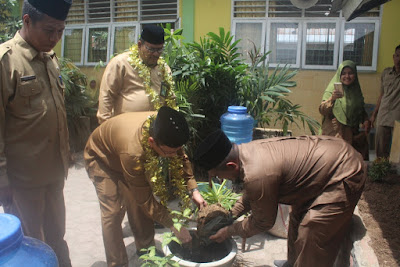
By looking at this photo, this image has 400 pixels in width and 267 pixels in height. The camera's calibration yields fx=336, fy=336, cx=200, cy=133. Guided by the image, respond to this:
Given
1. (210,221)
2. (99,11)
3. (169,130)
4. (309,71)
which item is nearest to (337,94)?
(309,71)

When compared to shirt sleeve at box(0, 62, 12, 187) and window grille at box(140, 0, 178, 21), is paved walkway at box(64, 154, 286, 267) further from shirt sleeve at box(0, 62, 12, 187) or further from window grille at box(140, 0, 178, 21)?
window grille at box(140, 0, 178, 21)

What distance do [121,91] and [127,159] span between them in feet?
4.33

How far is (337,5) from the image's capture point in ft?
17.3

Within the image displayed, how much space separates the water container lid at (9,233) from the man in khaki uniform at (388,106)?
5.62 m

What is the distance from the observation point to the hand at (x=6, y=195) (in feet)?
7.02

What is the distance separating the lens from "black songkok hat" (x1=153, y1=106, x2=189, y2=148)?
216cm

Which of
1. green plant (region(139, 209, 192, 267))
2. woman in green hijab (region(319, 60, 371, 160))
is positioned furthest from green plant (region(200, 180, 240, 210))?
woman in green hijab (region(319, 60, 371, 160))

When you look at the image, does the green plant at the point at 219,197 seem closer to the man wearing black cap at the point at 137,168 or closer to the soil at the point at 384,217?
the man wearing black cap at the point at 137,168

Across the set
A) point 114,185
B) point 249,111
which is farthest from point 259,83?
point 114,185

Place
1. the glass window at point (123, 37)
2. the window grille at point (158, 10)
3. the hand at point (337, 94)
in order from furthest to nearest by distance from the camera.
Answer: the glass window at point (123, 37)
the window grille at point (158, 10)
the hand at point (337, 94)

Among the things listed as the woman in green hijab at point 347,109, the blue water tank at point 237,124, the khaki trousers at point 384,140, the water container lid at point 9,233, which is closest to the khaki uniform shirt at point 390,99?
the khaki trousers at point 384,140

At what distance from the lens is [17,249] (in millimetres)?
1322

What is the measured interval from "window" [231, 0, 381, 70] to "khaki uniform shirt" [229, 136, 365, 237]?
204 inches

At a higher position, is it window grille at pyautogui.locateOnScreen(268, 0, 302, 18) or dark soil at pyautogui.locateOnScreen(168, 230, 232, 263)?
window grille at pyautogui.locateOnScreen(268, 0, 302, 18)
